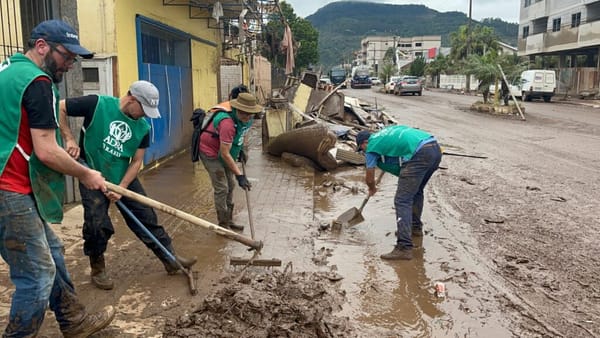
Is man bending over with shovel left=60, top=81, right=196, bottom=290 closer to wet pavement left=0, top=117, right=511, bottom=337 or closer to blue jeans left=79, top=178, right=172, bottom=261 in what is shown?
blue jeans left=79, top=178, right=172, bottom=261

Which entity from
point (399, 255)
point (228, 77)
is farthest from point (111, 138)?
point (228, 77)

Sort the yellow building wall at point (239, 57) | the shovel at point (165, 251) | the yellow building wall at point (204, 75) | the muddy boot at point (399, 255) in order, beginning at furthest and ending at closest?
the yellow building wall at point (239, 57) < the yellow building wall at point (204, 75) < the muddy boot at point (399, 255) < the shovel at point (165, 251)

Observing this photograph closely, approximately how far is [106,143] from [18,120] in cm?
135

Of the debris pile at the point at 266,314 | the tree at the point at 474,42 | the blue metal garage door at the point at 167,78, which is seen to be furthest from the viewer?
the tree at the point at 474,42

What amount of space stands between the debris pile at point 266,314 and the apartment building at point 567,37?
33881 millimetres

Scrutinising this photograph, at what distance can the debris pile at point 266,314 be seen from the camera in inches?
132

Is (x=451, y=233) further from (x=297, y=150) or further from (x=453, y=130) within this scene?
(x=453, y=130)

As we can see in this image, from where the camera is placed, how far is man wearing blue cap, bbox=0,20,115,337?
255 centimetres

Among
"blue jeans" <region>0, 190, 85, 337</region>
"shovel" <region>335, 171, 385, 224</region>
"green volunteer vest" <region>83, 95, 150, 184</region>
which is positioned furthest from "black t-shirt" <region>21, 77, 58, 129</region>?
"shovel" <region>335, 171, 385, 224</region>

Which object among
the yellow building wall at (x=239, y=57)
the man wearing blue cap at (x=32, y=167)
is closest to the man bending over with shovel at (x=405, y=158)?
the man wearing blue cap at (x=32, y=167)

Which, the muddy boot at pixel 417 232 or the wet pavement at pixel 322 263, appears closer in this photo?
the wet pavement at pixel 322 263

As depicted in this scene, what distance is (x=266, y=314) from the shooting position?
3.54 meters

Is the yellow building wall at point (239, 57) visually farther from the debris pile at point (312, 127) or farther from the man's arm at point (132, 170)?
the man's arm at point (132, 170)

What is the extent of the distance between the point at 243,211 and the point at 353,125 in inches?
295
